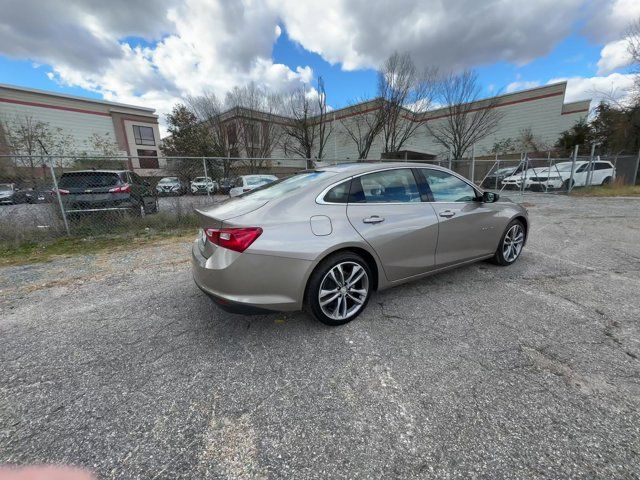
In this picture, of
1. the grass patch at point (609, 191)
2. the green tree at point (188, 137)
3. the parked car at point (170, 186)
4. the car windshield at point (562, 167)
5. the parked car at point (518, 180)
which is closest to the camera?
the parked car at point (170, 186)

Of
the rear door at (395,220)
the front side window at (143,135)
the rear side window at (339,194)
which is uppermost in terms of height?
the front side window at (143,135)

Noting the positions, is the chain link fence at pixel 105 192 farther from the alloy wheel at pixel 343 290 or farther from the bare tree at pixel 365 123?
the bare tree at pixel 365 123

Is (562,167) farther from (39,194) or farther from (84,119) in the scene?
(84,119)

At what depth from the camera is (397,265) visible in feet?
9.79

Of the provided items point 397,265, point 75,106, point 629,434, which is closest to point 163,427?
point 397,265

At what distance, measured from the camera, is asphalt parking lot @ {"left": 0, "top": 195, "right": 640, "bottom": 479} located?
1.52 m

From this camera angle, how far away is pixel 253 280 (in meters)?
2.30

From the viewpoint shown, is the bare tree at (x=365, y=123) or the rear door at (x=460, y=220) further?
the bare tree at (x=365, y=123)

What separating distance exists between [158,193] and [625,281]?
899 centimetres

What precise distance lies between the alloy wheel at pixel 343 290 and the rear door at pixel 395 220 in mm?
286

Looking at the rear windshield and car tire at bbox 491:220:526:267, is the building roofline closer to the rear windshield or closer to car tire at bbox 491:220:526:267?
the rear windshield

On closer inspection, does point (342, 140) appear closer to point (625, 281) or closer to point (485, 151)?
point (485, 151)

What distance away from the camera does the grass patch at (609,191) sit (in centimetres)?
1259

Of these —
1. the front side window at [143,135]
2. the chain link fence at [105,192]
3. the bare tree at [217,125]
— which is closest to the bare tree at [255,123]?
the bare tree at [217,125]
